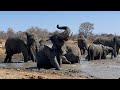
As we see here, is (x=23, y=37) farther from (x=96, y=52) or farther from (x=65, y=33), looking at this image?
(x=65, y=33)

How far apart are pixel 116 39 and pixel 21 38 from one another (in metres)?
9.26

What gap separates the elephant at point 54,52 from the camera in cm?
857

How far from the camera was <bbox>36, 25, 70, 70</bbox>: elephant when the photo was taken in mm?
8570

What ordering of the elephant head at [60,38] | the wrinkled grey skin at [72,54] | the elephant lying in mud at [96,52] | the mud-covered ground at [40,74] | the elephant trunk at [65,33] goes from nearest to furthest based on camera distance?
the mud-covered ground at [40,74] → the elephant trunk at [65,33] → the elephant head at [60,38] → the wrinkled grey skin at [72,54] → the elephant lying in mud at [96,52]

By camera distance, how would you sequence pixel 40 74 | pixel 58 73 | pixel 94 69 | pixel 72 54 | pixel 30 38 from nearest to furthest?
1. pixel 40 74
2. pixel 58 73
3. pixel 94 69
4. pixel 72 54
5. pixel 30 38

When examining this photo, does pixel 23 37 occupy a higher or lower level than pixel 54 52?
higher

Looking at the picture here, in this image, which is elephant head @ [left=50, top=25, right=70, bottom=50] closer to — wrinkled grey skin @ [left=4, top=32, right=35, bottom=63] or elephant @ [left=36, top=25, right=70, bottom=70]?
elephant @ [left=36, top=25, right=70, bottom=70]

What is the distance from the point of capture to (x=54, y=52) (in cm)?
884

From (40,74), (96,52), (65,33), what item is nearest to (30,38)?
(96,52)

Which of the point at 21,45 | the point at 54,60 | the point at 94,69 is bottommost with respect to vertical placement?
the point at 94,69

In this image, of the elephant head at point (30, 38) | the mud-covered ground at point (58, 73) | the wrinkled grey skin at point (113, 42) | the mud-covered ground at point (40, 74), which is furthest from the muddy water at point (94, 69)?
the wrinkled grey skin at point (113, 42)

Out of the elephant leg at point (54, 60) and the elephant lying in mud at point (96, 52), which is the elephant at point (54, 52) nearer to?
the elephant leg at point (54, 60)

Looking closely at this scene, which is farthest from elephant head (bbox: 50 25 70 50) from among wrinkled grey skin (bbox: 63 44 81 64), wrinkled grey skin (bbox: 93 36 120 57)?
wrinkled grey skin (bbox: 93 36 120 57)
